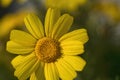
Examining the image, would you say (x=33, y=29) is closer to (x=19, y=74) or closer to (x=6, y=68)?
(x=19, y=74)

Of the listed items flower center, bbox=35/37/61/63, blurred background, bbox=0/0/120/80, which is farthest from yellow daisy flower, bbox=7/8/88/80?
blurred background, bbox=0/0/120/80

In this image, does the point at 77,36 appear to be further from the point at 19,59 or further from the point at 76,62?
the point at 19,59

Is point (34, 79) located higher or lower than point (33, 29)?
lower

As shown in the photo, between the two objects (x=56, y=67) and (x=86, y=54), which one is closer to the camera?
(x=56, y=67)

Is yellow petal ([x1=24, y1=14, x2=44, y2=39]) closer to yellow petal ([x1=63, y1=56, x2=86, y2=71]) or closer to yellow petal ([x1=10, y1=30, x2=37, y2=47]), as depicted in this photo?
yellow petal ([x1=10, y1=30, x2=37, y2=47])

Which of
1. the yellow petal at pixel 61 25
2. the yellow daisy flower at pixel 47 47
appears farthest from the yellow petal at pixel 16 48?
the yellow petal at pixel 61 25

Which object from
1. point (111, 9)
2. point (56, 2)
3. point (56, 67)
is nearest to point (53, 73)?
point (56, 67)

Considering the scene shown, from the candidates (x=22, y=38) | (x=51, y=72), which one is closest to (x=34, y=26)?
(x=22, y=38)
